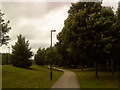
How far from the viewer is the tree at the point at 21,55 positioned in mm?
47250

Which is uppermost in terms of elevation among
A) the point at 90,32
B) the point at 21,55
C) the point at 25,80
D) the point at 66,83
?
the point at 90,32

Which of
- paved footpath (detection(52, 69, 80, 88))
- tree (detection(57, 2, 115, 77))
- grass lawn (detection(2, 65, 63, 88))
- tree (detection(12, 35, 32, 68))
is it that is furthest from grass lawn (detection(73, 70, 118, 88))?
tree (detection(12, 35, 32, 68))

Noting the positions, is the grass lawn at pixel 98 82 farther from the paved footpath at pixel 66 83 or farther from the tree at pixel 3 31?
the tree at pixel 3 31

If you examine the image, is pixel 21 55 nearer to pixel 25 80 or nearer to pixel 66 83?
pixel 25 80

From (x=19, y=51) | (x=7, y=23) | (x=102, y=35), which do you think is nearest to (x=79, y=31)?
(x=102, y=35)

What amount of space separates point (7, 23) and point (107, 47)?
13.9 metres

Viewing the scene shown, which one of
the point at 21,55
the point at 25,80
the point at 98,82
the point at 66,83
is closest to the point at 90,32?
the point at 98,82

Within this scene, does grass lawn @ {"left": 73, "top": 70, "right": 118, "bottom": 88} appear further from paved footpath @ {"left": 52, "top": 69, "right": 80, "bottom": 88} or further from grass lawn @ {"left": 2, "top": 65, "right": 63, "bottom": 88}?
grass lawn @ {"left": 2, "top": 65, "right": 63, "bottom": 88}

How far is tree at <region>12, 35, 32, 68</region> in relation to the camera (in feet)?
155

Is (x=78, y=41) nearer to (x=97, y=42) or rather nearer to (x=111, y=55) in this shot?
Answer: (x=97, y=42)

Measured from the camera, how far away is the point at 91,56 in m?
23.3

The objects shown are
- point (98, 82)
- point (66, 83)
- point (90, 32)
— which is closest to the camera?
point (66, 83)

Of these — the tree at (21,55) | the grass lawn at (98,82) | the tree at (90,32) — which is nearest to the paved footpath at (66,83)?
the grass lawn at (98,82)

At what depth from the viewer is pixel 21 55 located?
47.7 metres
